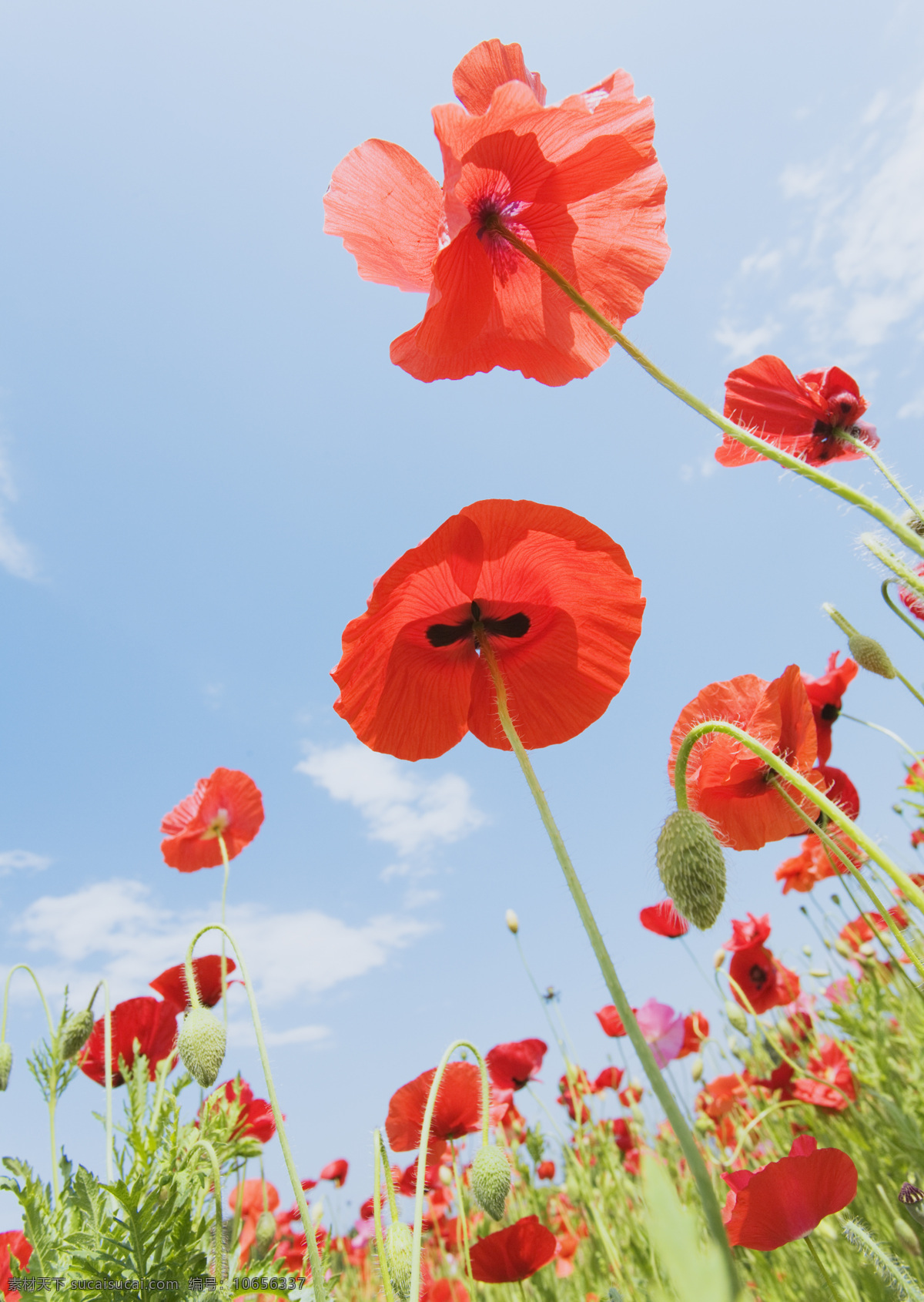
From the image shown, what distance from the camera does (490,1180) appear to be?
162 cm

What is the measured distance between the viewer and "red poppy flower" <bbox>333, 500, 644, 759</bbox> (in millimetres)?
1326

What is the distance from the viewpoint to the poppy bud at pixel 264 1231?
8.36 ft

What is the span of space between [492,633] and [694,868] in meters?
0.64

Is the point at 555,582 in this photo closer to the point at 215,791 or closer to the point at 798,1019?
the point at 215,791

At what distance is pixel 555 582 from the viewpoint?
1410 millimetres

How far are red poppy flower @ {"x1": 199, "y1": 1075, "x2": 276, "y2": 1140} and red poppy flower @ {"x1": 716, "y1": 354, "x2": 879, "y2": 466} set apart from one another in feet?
7.73

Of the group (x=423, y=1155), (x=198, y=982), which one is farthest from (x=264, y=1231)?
(x=423, y=1155)

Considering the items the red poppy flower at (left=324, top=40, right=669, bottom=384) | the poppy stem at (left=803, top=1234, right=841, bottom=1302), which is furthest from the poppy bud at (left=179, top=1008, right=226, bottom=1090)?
the red poppy flower at (left=324, top=40, right=669, bottom=384)

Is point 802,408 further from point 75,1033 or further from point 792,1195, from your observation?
point 75,1033

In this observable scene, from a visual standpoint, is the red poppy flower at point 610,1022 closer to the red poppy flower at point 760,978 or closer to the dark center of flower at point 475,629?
the red poppy flower at point 760,978

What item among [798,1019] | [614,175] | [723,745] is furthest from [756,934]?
[614,175]

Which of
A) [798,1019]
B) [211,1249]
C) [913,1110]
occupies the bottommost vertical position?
[913,1110]

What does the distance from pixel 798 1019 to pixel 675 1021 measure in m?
0.78

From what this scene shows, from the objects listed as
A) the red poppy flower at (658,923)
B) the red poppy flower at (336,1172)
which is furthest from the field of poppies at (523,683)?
the red poppy flower at (336,1172)
